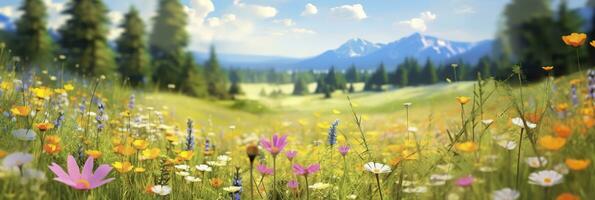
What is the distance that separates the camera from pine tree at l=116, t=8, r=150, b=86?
29.2 meters

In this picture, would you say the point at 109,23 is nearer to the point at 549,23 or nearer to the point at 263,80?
the point at 263,80

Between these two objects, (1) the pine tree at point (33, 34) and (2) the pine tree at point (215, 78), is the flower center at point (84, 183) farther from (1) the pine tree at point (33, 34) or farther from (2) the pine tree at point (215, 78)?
(2) the pine tree at point (215, 78)

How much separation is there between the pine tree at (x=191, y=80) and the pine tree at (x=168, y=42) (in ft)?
0.94

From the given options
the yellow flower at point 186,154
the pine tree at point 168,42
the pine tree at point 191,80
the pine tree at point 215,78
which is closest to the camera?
the yellow flower at point 186,154

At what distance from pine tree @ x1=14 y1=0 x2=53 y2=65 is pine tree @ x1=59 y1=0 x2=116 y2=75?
1.20m

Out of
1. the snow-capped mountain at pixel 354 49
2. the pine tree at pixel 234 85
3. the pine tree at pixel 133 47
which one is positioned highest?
the pine tree at pixel 133 47

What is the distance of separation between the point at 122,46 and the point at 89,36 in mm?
2048

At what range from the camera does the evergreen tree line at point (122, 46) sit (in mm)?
27844

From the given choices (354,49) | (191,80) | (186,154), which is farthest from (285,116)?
(186,154)

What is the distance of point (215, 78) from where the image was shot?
32.4m

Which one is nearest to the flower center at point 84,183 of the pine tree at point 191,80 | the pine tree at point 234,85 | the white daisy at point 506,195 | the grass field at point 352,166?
the grass field at point 352,166

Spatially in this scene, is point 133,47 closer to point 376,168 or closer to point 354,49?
point 354,49

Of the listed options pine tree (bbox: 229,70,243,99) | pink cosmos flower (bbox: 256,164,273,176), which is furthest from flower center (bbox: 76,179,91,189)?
pine tree (bbox: 229,70,243,99)

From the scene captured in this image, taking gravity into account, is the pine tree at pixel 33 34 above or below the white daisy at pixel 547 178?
above
